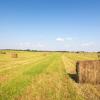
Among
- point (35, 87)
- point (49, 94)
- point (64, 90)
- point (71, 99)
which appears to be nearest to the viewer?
point (71, 99)

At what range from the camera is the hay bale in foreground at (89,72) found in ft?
44.8

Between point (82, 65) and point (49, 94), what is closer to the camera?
point (49, 94)

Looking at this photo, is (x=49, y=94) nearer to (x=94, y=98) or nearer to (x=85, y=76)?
(x=94, y=98)

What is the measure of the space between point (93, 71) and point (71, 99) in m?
5.13

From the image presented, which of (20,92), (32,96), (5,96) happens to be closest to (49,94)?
(32,96)

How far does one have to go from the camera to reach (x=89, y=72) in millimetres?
13797

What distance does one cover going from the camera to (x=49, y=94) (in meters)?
10.0

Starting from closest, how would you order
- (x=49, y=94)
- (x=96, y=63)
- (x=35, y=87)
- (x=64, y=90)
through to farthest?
(x=49, y=94) < (x=64, y=90) < (x=35, y=87) < (x=96, y=63)

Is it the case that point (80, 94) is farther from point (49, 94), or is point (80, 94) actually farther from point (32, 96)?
point (32, 96)

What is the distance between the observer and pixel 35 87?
11.8 meters

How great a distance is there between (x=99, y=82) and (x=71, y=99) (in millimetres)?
5283

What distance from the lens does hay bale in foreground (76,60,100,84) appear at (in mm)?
13664

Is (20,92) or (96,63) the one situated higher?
(96,63)

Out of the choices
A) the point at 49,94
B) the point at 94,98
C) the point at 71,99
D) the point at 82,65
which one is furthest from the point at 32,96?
the point at 82,65
